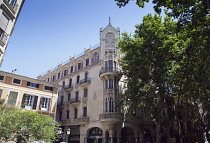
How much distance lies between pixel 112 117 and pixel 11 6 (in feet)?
59.4

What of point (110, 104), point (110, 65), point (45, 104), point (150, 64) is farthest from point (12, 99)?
point (150, 64)

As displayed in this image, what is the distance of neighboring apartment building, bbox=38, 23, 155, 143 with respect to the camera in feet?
77.6

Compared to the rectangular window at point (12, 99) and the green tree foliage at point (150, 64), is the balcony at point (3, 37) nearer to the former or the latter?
the rectangular window at point (12, 99)

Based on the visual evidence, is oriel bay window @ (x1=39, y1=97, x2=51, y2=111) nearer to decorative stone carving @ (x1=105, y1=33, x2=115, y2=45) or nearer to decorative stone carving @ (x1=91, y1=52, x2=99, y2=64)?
decorative stone carving @ (x1=91, y1=52, x2=99, y2=64)

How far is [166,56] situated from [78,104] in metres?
18.2

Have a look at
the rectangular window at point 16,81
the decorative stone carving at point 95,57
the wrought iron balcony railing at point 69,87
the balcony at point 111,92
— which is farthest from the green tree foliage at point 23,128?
the wrought iron balcony railing at point 69,87

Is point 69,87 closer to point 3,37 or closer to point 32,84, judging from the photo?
point 32,84

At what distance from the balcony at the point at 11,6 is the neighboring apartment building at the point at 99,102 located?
1485 centimetres

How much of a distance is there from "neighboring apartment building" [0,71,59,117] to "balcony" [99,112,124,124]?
8.96 m

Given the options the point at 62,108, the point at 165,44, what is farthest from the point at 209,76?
the point at 62,108

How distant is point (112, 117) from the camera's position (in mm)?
22594

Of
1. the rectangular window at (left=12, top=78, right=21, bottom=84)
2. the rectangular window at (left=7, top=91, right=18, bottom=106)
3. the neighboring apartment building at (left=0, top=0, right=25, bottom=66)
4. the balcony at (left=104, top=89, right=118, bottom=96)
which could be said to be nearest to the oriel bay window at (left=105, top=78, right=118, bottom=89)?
the balcony at (left=104, top=89, right=118, bottom=96)

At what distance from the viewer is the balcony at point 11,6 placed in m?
13.9

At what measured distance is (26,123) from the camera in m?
14.0
